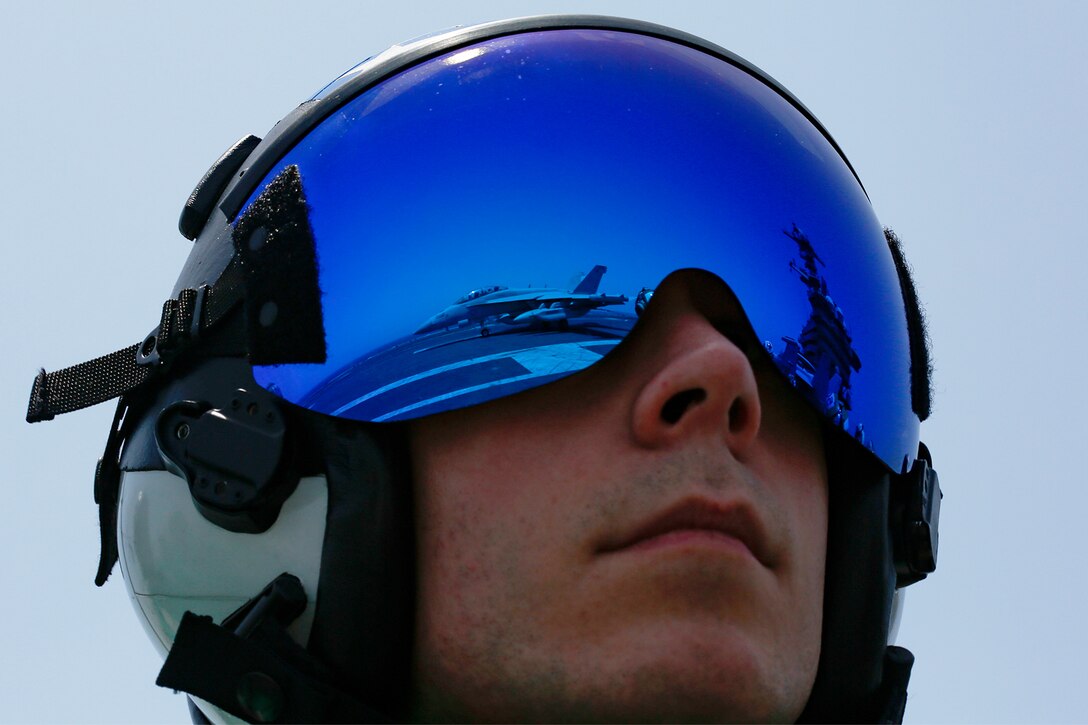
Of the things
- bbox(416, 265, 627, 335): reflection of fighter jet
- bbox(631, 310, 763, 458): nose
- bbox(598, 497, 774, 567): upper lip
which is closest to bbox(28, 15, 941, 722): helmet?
bbox(416, 265, 627, 335): reflection of fighter jet

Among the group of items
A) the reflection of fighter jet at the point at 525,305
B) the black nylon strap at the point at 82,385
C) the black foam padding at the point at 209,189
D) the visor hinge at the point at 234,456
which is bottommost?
the visor hinge at the point at 234,456

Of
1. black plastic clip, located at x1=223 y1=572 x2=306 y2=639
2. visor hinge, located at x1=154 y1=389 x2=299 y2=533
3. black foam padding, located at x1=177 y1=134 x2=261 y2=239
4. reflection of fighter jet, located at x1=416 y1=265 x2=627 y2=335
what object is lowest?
black plastic clip, located at x1=223 y1=572 x2=306 y2=639

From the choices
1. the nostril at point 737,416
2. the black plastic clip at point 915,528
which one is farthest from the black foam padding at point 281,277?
the black plastic clip at point 915,528

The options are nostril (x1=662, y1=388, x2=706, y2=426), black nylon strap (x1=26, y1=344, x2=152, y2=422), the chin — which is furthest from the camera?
black nylon strap (x1=26, y1=344, x2=152, y2=422)

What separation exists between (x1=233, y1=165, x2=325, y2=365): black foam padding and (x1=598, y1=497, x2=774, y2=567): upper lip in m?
0.60

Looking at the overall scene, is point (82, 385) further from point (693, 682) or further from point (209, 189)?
point (693, 682)

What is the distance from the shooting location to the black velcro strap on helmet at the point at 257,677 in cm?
234

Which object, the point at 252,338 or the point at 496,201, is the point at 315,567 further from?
the point at 496,201

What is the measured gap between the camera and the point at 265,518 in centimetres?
246

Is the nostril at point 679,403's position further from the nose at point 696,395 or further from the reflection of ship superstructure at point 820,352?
the reflection of ship superstructure at point 820,352

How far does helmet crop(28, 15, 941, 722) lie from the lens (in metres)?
2.36

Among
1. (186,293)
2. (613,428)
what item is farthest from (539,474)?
(186,293)

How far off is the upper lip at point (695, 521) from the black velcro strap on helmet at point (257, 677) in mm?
512

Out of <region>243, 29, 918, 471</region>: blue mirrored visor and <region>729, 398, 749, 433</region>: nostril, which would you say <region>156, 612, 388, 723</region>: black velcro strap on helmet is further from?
<region>729, 398, 749, 433</region>: nostril
